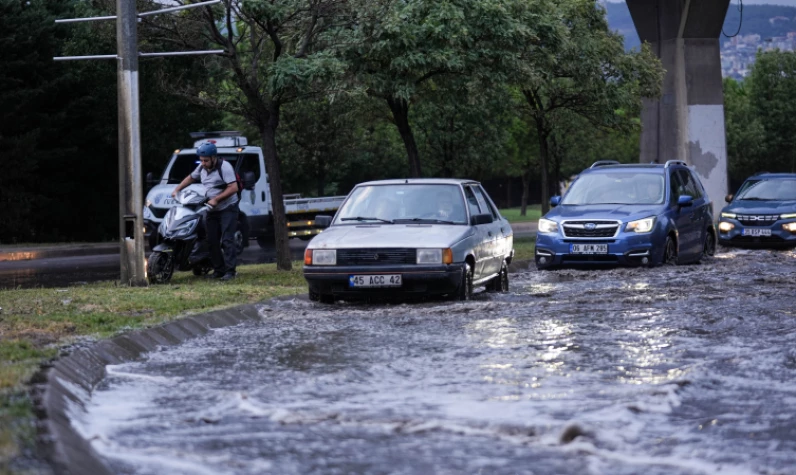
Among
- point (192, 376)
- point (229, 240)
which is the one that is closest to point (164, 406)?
point (192, 376)

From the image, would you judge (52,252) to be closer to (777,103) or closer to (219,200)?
(219,200)

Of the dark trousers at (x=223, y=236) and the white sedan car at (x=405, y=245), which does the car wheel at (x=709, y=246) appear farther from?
the dark trousers at (x=223, y=236)

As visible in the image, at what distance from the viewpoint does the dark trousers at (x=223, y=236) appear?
16328 mm

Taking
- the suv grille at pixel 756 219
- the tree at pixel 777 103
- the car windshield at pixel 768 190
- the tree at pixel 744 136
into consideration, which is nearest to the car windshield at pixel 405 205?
the suv grille at pixel 756 219

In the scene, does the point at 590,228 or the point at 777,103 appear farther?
the point at 777,103

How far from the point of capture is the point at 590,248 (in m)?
18.1

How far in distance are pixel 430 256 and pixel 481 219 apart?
1.64 meters

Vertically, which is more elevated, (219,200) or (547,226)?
(219,200)

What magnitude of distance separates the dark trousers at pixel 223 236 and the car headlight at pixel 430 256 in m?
4.10

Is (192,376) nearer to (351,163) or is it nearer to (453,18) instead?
(453,18)

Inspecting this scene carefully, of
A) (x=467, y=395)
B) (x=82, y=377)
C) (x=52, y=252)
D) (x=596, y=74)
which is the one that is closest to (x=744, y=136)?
(x=596, y=74)

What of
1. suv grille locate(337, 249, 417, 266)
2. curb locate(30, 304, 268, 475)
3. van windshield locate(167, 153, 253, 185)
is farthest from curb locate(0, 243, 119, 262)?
curb locate(30, 304, 268, 475)

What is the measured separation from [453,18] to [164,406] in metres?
15.0

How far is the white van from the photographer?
83.7 feet
